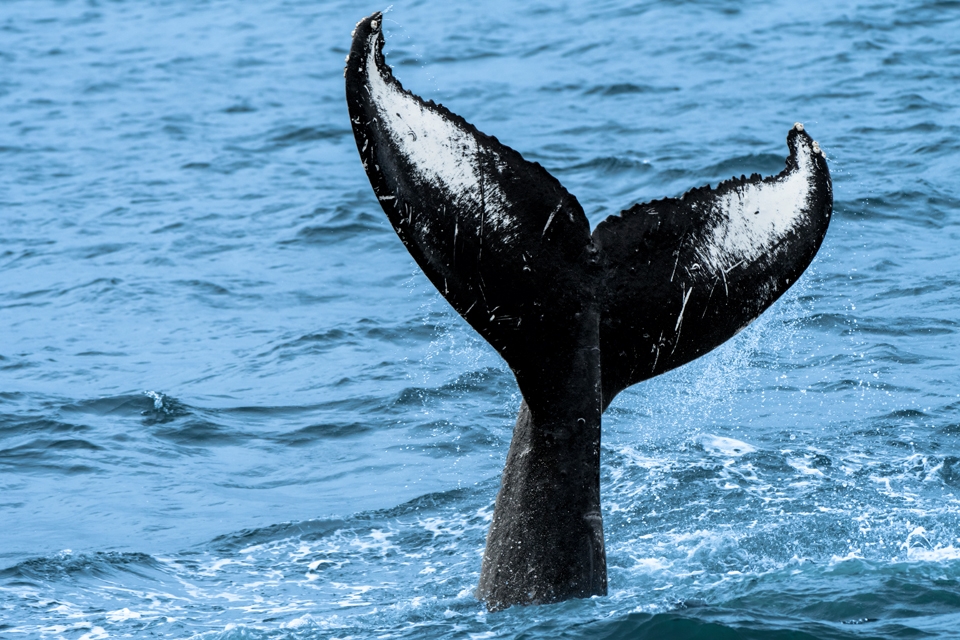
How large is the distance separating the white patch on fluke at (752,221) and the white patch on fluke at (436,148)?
0.92 meters

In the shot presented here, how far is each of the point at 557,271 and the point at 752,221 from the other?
886 millimetres

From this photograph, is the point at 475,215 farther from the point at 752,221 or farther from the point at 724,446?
the point at 724,446

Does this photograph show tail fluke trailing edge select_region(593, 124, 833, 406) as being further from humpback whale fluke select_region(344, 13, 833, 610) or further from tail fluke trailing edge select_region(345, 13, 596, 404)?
tail fluke trailing edge select_region(345, 13, 596, 404)

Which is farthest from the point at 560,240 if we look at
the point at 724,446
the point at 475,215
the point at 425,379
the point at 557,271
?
the point at 425,379

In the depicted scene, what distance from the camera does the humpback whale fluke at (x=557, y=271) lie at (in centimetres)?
504

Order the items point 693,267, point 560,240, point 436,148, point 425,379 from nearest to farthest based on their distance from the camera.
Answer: point 436,148
point 560,240
point 693,267
point 425,379

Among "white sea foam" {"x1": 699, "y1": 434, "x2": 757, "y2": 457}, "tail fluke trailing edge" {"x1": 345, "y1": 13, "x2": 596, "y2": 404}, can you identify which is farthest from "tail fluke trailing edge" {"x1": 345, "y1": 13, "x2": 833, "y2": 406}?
"white sea foam" {"x1": 699, "y1": 434, "x2": 757, "y2": 457}

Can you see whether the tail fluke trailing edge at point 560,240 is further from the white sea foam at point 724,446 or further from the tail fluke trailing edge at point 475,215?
the white sea foam at point 724,446

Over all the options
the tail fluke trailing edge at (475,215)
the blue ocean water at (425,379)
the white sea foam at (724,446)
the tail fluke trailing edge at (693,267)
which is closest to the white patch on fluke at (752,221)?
the tail fluke trailing edge at (693,267)

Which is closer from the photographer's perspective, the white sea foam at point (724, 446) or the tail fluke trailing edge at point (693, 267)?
the tail fluke trailing edge at point (693, 267)

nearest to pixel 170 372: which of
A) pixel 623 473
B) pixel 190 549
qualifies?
pixel 190 549

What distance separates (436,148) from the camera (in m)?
5.05

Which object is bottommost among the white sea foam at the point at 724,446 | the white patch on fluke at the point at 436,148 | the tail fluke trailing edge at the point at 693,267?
the white sea foam at the point at 724,446

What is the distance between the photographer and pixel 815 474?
8.21 meters
